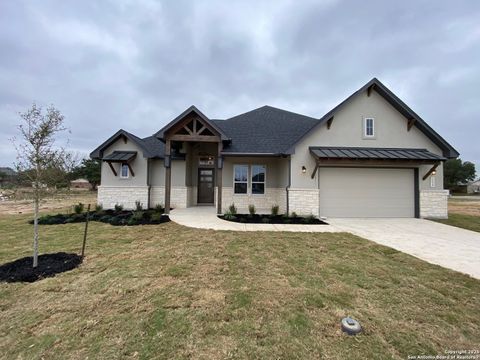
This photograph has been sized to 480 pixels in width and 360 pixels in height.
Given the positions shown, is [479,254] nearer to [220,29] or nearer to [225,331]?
[225,331]

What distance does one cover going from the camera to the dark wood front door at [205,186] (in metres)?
13.6

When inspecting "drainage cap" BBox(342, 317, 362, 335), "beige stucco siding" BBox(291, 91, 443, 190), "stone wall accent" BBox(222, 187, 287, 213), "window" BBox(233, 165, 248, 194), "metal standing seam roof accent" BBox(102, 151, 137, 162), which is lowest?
"drainage cap" BBox(342, 317, 362, 335)

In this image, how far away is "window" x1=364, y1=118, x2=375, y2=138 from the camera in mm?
10266

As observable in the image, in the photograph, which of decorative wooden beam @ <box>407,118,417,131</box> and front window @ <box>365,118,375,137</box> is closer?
decorative wooden beam @ <box>407,118,417,131</box>

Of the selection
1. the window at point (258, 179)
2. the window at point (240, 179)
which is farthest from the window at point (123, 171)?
the window at point (258, 179)

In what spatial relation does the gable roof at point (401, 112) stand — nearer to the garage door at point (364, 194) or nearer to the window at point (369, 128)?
the window at point (369, 128)

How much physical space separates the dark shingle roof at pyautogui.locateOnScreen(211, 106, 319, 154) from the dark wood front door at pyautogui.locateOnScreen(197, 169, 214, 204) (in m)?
2.95

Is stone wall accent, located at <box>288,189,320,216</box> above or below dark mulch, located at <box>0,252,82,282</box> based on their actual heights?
above

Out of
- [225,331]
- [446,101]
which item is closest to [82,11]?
[225,331]

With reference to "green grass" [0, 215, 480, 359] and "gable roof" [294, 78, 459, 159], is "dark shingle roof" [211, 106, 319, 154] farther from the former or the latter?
"green grass" [0, 215, 480, 359]

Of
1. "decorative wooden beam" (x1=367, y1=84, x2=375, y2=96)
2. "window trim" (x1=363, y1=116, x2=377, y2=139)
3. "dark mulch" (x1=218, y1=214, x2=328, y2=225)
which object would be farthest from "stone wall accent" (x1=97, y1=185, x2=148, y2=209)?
"decorative wooden beam" (x1=367, y1=84, x2=375, y2=96)

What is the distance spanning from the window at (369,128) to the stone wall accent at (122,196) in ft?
39.9

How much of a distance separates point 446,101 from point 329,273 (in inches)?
1276

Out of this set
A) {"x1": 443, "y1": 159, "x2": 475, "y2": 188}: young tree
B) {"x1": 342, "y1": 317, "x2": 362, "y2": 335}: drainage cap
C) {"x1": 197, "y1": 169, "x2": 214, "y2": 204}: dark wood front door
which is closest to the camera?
{"x1": 342, "y1": 317, "x2": 362, "y2": 335}: drainage cap
